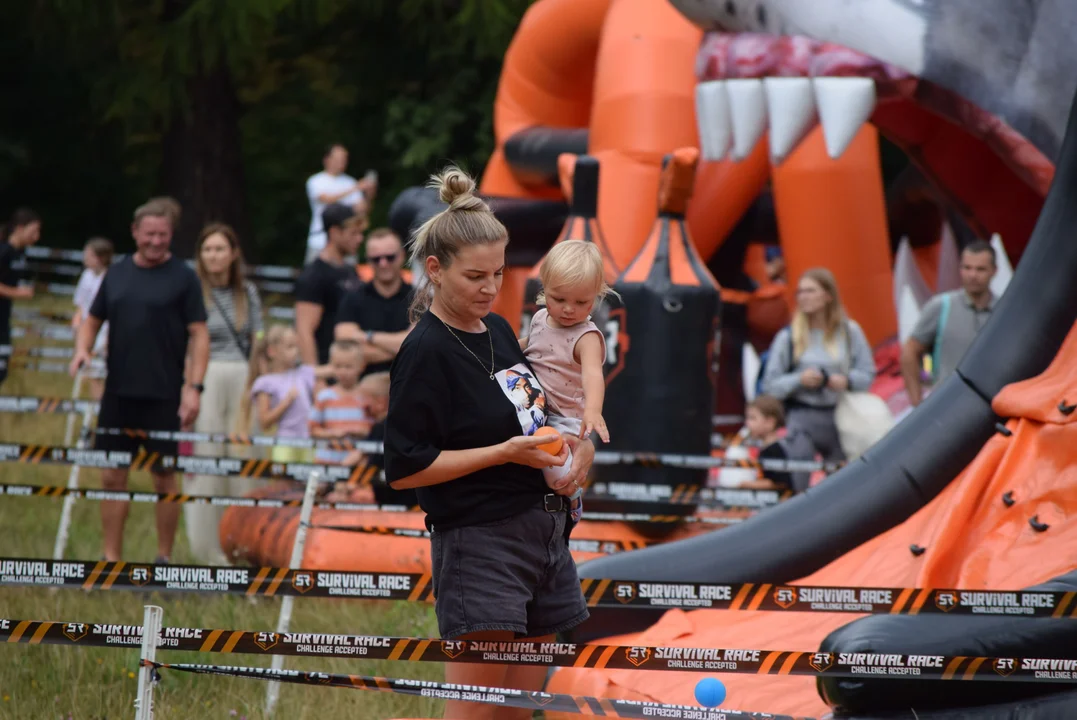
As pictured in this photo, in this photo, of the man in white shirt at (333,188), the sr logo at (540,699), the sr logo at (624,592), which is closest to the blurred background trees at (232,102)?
the man in white shirt at (333,188)

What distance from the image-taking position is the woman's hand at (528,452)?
9.70 ft

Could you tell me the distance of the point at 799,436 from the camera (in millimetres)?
7512

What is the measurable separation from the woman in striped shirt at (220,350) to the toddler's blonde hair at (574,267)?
15.1 feet

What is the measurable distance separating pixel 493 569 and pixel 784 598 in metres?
1.25

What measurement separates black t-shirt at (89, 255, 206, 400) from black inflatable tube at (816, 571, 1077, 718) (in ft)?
12.8

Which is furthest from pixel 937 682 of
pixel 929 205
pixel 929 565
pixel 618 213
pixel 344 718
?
pixel 929 205

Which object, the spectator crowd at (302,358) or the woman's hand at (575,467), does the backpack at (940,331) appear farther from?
the woman's hand at (575,467)

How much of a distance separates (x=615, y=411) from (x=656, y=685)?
2822 millimetres

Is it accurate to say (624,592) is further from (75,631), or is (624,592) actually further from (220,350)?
(220,350)

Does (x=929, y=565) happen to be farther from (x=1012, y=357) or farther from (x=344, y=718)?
(x=344, y=718)

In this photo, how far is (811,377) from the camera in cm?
738

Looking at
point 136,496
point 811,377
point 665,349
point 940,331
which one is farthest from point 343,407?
point 940,331

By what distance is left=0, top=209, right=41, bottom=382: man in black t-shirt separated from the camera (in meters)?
11.4

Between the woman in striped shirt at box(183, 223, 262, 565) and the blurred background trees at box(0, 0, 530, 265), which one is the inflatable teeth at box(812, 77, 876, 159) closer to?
the woman in striped shirt at box(183, 223, 262, 565)
